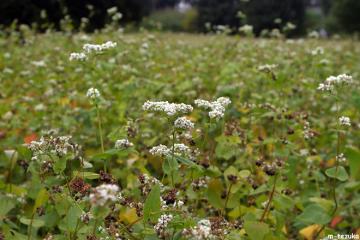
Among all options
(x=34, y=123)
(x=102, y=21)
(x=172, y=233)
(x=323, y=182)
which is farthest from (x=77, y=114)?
(x=102, y=21)

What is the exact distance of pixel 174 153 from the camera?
1718 mm

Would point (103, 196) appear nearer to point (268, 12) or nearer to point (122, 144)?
point (122, 144)

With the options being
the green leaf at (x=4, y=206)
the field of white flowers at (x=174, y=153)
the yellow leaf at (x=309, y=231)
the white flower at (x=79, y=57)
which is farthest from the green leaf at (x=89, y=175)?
the yellow leaf at (x=309, y=231)

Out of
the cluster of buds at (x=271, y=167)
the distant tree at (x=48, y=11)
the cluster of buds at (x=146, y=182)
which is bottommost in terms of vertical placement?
the distant tree at (x=48, y=11)

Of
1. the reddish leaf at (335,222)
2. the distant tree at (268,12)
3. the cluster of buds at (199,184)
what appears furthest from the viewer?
the distant tree at (268,12)

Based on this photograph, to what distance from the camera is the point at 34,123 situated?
3613 millimetres

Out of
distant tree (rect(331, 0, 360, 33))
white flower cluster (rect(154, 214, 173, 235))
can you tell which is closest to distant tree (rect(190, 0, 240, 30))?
distant tree (rect(331, 0, 360, 33))

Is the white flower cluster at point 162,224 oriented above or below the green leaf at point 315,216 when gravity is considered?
above

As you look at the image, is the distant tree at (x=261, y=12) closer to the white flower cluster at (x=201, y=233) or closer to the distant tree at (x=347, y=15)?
the distant tree at (x=347, y=15)

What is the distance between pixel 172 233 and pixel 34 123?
2.36 meters

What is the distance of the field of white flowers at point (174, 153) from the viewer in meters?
1.64

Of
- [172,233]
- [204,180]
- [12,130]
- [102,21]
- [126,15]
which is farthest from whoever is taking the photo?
[126,15]

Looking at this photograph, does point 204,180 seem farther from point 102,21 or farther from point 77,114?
point 102,21

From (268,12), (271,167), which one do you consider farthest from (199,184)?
(268,12)
